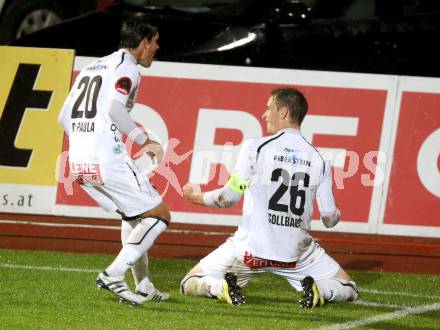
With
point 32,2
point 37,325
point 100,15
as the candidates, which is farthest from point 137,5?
point 37,325

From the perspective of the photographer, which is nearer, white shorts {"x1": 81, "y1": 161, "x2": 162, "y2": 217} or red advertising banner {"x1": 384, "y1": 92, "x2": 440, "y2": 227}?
white shorts {"x1": 81, "y1": 161, "x2": 162, "y2": 217}

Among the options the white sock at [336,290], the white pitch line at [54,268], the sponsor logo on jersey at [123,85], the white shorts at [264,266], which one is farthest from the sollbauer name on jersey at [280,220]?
the white pitch line at [54,268]

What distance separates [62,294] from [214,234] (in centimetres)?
296

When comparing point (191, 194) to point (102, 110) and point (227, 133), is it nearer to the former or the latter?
point (102, 110)

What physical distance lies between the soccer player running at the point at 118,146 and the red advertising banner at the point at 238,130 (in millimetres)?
3104

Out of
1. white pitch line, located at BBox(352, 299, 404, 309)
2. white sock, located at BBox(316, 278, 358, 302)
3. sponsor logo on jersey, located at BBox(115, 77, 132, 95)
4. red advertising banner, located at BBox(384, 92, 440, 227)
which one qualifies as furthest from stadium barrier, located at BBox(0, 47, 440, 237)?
sponsor logo on jersey, located at BBox(115, 77, 132, 95)

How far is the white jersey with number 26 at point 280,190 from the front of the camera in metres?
8.30

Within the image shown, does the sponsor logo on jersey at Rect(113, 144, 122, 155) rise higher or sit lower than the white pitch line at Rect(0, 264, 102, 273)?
higher

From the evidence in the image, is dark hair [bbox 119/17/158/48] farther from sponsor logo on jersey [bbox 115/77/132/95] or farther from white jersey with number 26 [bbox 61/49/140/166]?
sponsor logo on jersey [bbox 115/77/132/95]

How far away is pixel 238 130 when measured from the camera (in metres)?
11.6

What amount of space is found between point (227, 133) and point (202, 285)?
317 cm

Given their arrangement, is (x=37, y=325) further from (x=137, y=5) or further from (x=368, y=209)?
(x=137, y=5)

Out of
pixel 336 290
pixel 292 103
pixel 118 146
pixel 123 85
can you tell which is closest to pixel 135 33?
pixel 123 85

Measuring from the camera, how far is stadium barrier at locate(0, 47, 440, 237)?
11484mm
